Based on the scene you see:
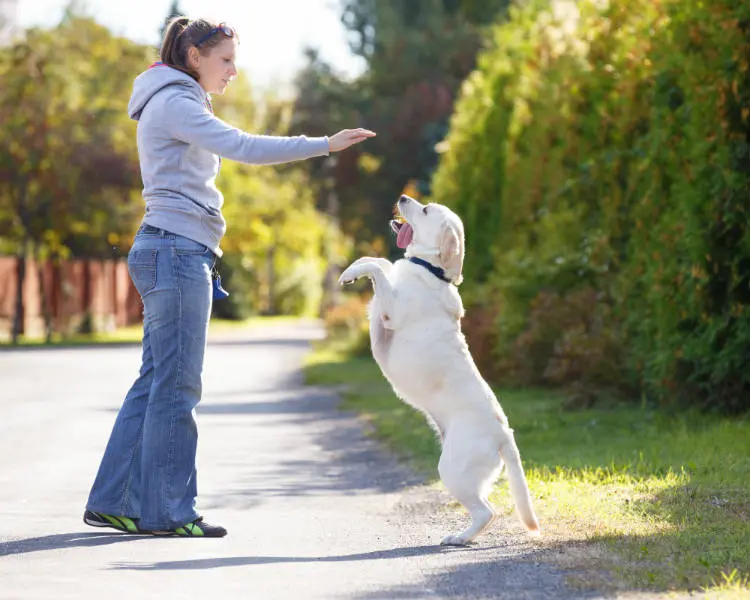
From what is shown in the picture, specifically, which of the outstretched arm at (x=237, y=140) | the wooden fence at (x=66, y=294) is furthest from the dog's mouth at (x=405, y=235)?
the wooden fence at (x=66, y=294)

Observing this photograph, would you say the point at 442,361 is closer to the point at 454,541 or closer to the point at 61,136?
the point at 454,541

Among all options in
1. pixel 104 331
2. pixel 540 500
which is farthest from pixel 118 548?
pixel 104 331

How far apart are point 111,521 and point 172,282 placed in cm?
122

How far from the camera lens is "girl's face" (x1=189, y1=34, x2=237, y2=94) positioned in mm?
7121

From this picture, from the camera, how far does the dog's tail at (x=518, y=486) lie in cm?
671

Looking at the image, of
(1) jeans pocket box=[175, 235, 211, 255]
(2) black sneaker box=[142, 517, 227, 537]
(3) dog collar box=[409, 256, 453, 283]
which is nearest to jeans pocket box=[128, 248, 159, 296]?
(1) jeans pocket box=[175, 235, 211, 255]

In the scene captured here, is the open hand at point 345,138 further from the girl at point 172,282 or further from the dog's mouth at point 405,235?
the dog's mouth at point 405,235

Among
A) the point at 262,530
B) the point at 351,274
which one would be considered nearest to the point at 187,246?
the point at 351,274

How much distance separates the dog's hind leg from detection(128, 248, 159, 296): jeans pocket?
67.0 inches

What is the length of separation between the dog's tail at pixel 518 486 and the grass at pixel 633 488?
0.14 metres

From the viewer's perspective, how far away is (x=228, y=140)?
6.85m

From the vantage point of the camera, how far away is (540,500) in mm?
8031

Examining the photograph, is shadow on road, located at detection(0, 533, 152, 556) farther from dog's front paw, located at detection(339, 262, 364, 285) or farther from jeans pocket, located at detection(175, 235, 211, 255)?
dog's front paw, located at detection(339, 262, 364, 285)

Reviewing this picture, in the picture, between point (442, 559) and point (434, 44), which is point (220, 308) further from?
point (442, 559)
